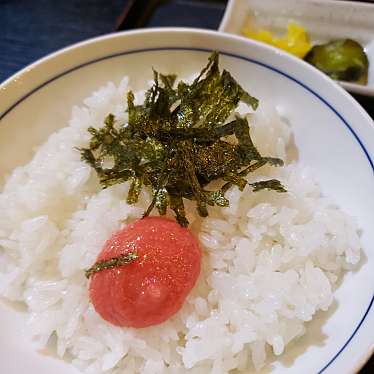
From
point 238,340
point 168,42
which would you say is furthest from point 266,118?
point 238,340

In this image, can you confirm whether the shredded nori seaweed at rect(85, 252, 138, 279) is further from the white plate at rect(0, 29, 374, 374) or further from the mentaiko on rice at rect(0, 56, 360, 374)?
the white plate at rect(0, 29, 374, 374)

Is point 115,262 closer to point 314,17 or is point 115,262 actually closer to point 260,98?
point 260,98

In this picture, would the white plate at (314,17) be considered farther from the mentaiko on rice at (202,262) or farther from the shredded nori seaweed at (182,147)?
the mentaiko on rice at (202,262)

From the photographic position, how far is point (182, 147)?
181 cm

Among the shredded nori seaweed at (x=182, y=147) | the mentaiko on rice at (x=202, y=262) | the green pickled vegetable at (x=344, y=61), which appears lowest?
the mentaiko on rice at (x=202, y=262)

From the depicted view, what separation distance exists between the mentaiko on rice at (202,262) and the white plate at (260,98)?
67mm

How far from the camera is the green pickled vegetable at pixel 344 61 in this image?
101 inches

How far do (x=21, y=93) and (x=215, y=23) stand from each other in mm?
1394

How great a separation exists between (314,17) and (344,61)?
0.37 metres

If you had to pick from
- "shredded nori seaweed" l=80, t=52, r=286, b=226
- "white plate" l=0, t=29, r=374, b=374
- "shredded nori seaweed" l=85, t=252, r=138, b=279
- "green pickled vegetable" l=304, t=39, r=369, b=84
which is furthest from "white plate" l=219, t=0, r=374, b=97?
"shredded nori seaweed" l=85, t=252, r=138, b=279

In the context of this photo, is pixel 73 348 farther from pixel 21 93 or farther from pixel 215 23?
pixel 215 23

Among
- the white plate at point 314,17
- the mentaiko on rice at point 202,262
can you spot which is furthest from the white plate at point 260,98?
the white plate at point 314,17

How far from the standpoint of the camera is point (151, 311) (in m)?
1.50

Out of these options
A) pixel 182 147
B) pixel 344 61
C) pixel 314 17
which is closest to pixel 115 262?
pixel 182 147
